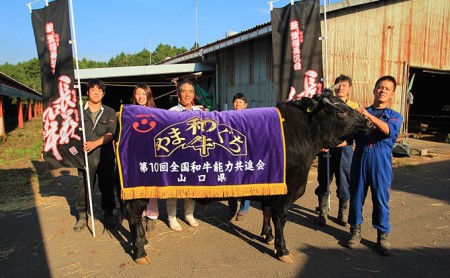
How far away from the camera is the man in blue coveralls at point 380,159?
3.43 m

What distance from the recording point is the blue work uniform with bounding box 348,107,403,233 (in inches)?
137

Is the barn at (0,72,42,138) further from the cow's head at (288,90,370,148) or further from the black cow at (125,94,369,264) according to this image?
the cow's head at (288,90,370,148)

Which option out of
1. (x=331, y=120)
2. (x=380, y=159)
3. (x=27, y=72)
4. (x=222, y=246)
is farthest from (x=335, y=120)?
(x=27, y=72)

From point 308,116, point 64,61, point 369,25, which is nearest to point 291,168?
point 308,116

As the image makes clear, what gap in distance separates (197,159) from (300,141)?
1180mm

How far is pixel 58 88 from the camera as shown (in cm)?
401

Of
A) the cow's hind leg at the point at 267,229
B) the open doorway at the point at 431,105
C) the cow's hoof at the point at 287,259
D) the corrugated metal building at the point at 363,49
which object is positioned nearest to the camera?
the cow's hoof at the point at 287,259

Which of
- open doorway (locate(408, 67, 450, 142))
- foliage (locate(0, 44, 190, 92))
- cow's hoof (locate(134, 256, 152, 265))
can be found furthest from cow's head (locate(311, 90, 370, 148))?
foliage (locate(0, 44, 190, 92))

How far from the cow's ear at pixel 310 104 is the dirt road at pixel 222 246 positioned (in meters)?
1.65

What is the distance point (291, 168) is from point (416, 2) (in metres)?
10.9

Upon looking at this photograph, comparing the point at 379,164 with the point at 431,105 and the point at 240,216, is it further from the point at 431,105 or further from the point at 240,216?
the point at 431,105

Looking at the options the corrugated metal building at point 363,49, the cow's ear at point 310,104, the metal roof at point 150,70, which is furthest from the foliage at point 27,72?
the cow's ear at point 310,104

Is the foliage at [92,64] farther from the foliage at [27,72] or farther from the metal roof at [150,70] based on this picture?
the metal roof at [150,70]

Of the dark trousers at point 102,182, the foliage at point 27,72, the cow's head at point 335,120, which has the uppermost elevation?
the foliage at point 27,72
